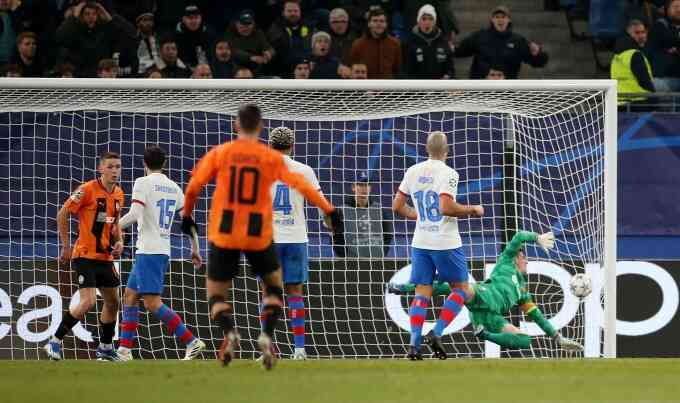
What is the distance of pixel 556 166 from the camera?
13.2 meters

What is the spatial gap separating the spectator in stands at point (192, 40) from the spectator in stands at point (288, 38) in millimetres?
802

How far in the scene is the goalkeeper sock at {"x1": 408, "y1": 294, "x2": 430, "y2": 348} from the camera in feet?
34.7

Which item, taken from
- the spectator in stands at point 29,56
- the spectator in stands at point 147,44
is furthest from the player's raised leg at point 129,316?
the spectator in stands at point 147,44

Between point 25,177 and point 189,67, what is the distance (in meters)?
3.28

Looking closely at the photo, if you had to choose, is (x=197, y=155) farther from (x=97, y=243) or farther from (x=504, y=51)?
(x=504, y=51)

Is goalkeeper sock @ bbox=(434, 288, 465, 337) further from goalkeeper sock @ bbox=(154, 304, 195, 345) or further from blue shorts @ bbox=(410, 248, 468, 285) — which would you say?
goalkeeper sock @ bbox=(154, 304, 195, 345)

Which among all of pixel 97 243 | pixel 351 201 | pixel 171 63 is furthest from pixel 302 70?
pixel 97 243

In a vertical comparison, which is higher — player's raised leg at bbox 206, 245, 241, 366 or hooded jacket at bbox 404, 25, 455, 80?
hooded jacket at bbox 404, 25, 455, 80

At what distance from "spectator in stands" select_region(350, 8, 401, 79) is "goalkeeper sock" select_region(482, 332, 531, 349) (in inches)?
194

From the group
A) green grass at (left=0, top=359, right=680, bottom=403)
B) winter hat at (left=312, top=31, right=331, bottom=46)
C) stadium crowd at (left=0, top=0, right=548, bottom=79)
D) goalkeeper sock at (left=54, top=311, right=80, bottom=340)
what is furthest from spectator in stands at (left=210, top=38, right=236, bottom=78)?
green grass at (left=0, top=359, right=680, bottom=403)

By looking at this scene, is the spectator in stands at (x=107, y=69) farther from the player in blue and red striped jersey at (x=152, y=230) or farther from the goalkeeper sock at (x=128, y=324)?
the goalkeeper sock at (x=128, y=324)

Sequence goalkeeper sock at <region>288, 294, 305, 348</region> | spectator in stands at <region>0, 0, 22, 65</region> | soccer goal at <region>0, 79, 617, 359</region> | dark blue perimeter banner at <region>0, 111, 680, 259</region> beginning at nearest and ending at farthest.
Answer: goalkeeper sock at <region>288, 294, 305, 348</region> < soccer goal at <region>0, 79, 617, 359</region> < dark blue perimeter banner at <region>0, 111, 680, 259</region> < spectator in stands at <region>0, 0, 22, 65</region>

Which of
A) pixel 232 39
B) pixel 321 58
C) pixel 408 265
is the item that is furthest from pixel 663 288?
pixel 232 39

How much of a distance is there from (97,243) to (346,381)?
3676 millimetres
